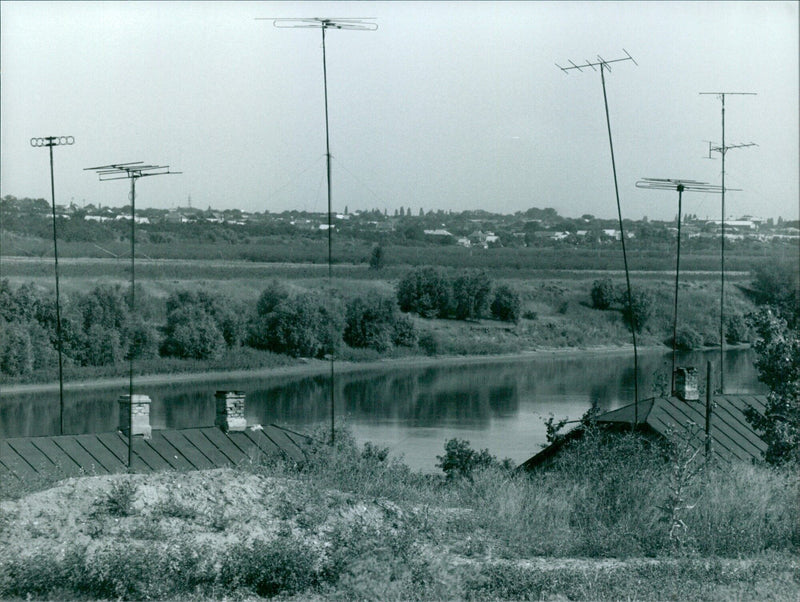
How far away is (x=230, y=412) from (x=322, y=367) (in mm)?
31337

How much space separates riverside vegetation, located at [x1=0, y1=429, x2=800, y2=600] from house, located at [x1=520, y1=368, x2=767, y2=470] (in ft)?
24.8

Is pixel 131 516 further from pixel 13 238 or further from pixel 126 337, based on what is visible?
pixel 13 238

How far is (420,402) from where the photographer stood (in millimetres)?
42531

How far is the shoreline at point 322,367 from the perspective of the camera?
41.8 m

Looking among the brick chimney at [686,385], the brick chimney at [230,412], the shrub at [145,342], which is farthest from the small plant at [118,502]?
the shrub at [145,342]

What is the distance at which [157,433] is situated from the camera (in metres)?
18.8

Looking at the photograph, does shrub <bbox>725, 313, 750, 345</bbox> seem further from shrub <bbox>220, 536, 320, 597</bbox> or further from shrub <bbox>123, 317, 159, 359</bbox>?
shrub <bbox>220, 536, 320, 597</bbox>

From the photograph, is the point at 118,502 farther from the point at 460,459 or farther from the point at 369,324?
the point at 369,324

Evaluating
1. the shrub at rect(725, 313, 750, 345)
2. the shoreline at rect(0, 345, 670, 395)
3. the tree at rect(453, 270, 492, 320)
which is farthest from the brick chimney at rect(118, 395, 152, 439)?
the tree at rect(453, 270, 492, 320)

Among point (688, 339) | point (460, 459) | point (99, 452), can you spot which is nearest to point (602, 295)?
point (688, 339)

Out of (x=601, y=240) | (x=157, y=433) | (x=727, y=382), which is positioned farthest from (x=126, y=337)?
(x=601, y=240)

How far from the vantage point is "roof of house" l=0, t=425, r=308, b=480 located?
16250 millimetres

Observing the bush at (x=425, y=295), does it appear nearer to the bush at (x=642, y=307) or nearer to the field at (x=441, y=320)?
the field at (x=441, y=320)

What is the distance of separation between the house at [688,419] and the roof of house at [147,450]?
4.69m
